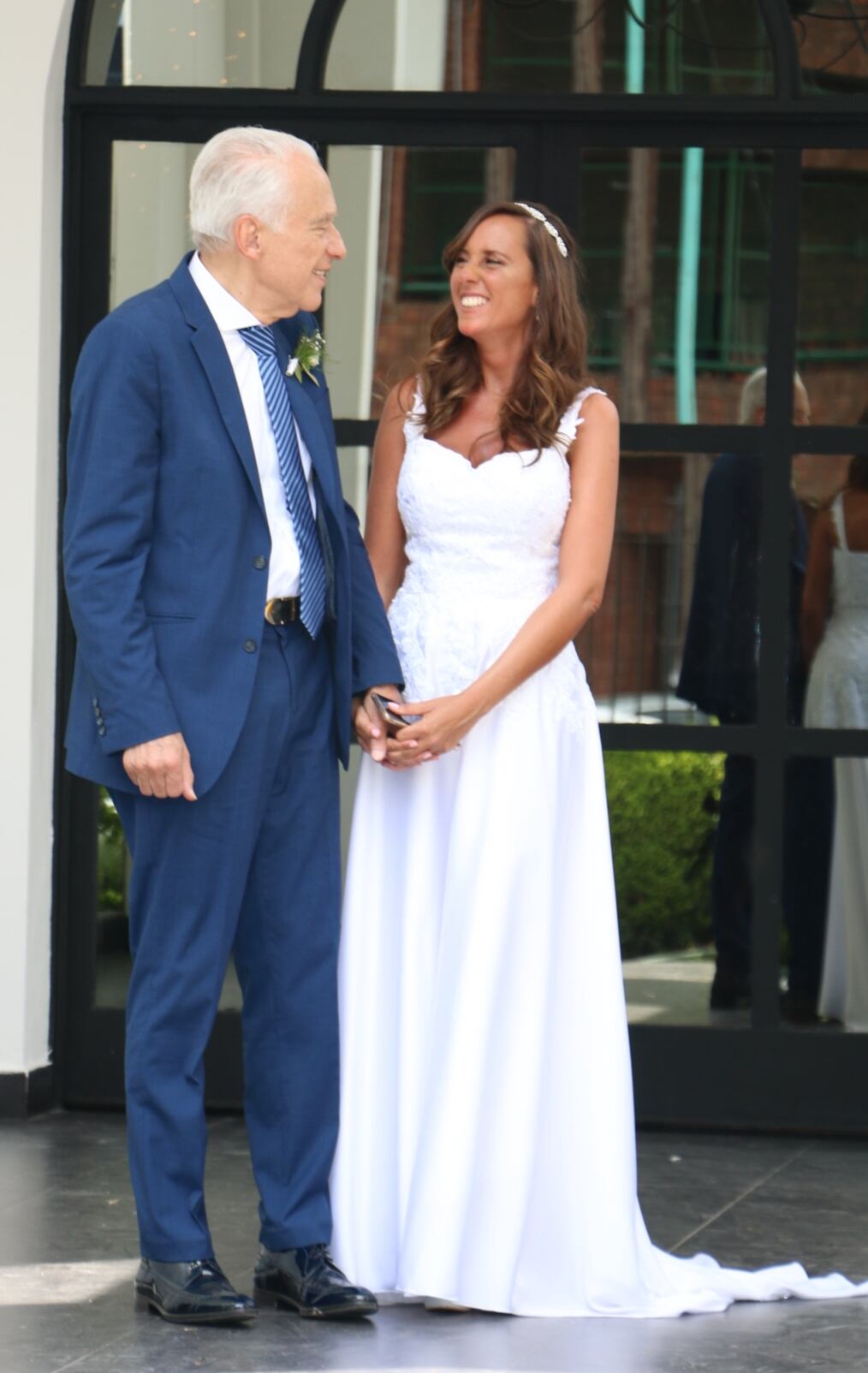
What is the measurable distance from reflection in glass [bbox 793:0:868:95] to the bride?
1433mm

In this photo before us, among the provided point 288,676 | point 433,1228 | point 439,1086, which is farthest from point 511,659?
point 433,1228

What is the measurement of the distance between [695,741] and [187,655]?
1915 millimetres

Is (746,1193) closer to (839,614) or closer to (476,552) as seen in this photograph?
(839,614)

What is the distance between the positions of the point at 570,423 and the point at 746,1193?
1.76 metres

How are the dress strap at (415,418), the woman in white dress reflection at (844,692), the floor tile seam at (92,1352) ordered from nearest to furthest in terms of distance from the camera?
the floor tile seam at (92,1352) < the dress strap at (415,418) < the woman in white dress reflection at (844,692)

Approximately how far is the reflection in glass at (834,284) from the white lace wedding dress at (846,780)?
268mm

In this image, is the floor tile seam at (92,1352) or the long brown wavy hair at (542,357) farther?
the long brown wavy hair at (542,357)

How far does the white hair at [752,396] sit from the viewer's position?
490cm

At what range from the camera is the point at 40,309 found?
4.82 m

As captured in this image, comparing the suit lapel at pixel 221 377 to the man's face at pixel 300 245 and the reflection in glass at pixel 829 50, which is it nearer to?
the man's face at pixel 300 245

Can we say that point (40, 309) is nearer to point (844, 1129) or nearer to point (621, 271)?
point (621, 271)

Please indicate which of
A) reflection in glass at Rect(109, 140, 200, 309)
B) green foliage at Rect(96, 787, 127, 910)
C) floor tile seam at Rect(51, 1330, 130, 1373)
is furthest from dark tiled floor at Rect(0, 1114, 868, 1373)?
reflection in glass at Rect(109, 140, 200, 309)

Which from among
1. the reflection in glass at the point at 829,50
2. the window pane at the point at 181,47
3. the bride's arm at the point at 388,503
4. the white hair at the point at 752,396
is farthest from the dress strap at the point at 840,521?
the window pane at the point at 181,47

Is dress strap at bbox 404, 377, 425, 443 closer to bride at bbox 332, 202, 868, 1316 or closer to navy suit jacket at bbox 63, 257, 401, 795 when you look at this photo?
bride at bbox 332, 202, 868, 1316
